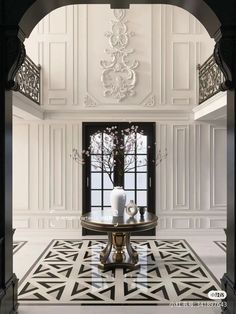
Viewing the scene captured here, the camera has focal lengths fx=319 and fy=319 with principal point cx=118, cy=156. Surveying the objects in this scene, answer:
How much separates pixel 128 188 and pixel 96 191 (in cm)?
73

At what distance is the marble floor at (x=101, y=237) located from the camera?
3422 millimetres

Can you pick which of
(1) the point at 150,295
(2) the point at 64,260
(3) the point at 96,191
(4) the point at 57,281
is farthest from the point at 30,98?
(1) the point at 150,295

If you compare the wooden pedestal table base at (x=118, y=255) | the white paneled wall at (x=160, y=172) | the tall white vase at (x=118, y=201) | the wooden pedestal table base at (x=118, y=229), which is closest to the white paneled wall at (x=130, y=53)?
the white paneled wall at (x=160, y=172)

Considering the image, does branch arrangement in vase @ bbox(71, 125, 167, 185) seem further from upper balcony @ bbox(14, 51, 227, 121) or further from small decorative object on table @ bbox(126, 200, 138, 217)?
small decorative object on table @ bbox(126, 200, 138, 217)

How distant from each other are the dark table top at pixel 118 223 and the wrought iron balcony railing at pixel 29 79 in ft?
8.16

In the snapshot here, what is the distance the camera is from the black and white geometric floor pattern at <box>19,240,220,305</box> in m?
3.74

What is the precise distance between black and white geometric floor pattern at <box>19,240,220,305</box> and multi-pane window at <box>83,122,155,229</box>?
146 cm

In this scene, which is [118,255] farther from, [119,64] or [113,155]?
[119,64]

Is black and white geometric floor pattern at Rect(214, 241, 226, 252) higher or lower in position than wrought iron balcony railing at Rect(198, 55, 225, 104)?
lower

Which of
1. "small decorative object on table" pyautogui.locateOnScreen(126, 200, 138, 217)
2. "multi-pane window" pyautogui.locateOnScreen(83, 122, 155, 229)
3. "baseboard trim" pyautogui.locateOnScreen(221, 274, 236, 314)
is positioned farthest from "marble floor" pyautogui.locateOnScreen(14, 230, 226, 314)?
"small decorative object on table" pyautogui.locateOnScreen(126, 200, 138, 217)

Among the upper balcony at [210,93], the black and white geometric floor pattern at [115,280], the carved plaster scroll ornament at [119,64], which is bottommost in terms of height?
the black and white geometric floor pattern at [115,280]

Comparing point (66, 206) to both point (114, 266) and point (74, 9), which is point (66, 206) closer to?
point (114, 266)

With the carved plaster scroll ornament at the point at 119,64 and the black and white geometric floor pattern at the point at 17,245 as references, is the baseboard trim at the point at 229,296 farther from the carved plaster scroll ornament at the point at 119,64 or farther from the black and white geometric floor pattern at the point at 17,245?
the carved plaster scroll ornament at the point at 119,64

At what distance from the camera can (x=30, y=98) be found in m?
6.02
